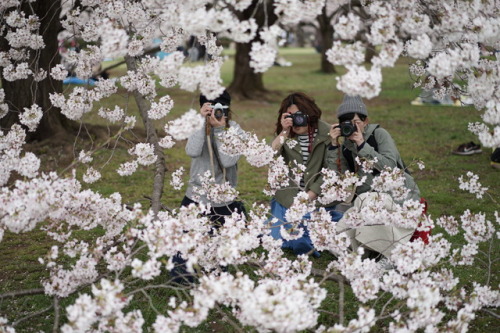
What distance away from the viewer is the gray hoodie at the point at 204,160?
14.1 feet

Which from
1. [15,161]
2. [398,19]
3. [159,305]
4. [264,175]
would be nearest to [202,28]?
[398,19]

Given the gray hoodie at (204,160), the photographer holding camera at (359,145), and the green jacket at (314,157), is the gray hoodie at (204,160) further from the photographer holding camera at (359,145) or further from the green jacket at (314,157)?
the photographer holding camera at (359,145)

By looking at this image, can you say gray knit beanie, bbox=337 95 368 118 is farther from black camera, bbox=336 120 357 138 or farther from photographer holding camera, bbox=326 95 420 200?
black camera, bbox=336 120 357 138

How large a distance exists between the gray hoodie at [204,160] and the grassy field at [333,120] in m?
0.40

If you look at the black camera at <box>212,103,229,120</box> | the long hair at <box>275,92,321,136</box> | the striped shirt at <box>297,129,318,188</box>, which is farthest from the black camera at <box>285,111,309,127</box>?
the black camera at <box>212,103,229,120</box>

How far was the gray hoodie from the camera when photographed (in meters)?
4.29

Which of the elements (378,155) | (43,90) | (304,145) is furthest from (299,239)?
(43,90)

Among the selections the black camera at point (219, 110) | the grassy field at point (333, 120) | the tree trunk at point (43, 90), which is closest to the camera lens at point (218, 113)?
the black camera at point (219, 110)

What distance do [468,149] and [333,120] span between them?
3.71 metres

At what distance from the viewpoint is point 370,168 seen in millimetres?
4062

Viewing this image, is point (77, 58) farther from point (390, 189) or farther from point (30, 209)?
point (390, 189)

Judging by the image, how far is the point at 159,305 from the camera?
12.5ft

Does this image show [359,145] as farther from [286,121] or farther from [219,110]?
[219,110]

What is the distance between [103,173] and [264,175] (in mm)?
2324
